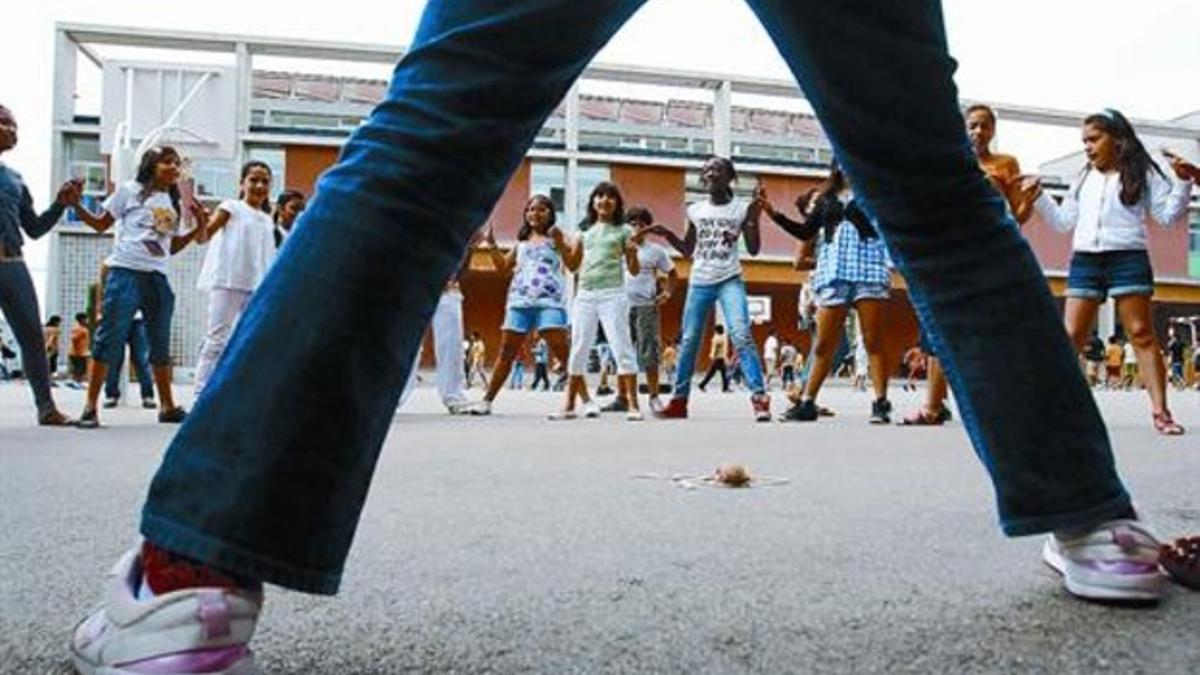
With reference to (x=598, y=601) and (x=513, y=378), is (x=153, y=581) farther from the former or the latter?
(x=513, y=378)

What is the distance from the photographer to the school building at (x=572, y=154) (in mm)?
29266

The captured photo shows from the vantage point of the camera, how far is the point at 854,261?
6.87 m

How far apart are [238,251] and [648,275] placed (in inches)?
158

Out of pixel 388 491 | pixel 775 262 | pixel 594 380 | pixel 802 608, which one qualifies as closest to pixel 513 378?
pixel 594 380

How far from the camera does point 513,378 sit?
25.0 m

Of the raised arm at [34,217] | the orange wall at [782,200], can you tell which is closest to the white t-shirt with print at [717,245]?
the raised arm at [34,217]

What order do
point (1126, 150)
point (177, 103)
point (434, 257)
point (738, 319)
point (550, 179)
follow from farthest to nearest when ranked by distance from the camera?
point (550, 179) < point (177, 103) < point (738, 319) < point (1126, 150) < point (434, 257)

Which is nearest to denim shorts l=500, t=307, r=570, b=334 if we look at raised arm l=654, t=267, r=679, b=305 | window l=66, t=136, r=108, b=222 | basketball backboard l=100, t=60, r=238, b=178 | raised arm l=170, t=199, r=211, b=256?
raised arm l=654, t=267, r=679, b=305

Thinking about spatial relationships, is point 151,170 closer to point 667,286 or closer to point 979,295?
point 667,286

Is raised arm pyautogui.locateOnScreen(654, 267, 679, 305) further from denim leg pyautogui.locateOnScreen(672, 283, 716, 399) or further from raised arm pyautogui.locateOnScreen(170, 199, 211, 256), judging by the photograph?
raised arm pyautogui.locateOnScreen(170, 199, 211, 256)

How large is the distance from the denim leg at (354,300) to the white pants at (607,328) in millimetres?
6854

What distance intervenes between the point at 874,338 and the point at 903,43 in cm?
577

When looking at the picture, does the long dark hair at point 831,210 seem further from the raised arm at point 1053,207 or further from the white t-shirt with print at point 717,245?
the raised arm at point 1053,207

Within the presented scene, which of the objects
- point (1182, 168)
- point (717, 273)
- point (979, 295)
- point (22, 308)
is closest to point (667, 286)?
point (717, 273)
